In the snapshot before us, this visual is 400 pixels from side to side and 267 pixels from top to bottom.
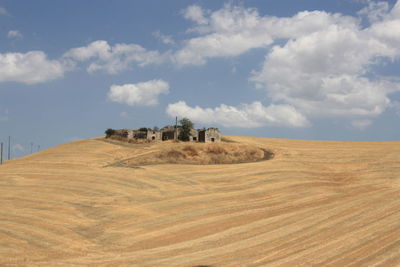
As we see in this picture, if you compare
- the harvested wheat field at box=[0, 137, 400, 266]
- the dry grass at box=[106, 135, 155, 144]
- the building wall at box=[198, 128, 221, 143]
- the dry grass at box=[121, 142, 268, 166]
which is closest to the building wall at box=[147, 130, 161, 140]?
the dry grass at box=[106, 135, 155, 144]

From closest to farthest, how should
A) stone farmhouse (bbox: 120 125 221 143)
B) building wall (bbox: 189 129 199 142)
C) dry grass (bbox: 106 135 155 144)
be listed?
dry grass (bbox: 106 135 155 144)
stone farmhouse (bbox: 120 125 221 143)
building wall (bbox: 189 129 199 142)

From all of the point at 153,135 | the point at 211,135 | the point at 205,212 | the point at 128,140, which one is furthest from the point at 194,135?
the point at 205,212

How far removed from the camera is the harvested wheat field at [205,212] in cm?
2166

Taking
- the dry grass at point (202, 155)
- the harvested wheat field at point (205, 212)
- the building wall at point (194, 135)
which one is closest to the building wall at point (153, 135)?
the building wall at point (194, 135)

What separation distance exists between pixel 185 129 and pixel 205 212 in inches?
1750

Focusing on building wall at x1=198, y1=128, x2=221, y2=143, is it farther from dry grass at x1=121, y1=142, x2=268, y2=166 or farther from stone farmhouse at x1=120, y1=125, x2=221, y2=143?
dry grass at x1=121, y1=142, x2=268, y2=166

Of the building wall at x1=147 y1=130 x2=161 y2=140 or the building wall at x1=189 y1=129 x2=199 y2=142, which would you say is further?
the building wall at x1=189 y1=129 x2=199 y2=142

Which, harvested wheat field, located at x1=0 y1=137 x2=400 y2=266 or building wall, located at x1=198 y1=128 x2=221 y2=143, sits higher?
building wall, located at x1=198 y1=128 x2=221 y2=143

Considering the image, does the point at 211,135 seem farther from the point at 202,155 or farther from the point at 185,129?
the point at 202,155

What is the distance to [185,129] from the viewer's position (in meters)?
74.8

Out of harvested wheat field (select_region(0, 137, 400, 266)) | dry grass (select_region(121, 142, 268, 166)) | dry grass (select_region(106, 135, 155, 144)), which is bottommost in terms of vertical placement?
harvested wheat field (select_region(0, 137, 400, 266))

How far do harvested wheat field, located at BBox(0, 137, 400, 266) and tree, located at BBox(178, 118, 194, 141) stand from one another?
2405cm

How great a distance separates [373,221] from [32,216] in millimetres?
24903

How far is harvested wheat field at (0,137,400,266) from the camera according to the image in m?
21.7
